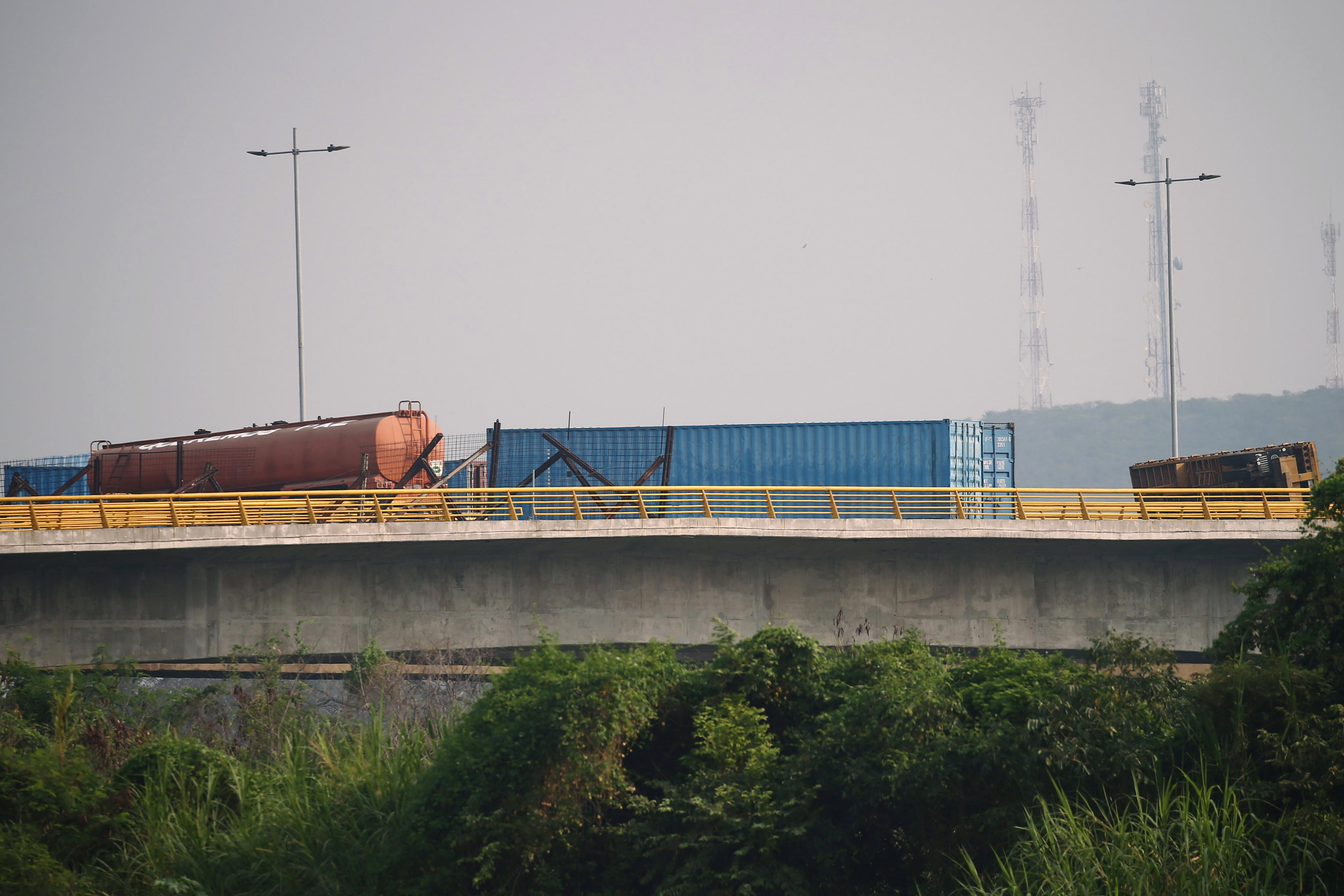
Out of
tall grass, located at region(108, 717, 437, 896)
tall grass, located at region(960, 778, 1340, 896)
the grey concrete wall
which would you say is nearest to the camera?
tall grass, located at region(960, 778, 1340, 896)

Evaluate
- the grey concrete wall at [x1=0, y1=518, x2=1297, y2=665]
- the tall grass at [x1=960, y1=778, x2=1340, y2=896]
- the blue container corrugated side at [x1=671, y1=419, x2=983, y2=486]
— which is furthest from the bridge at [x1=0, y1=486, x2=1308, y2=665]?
the tall grass at [x1=960, y1=778, x2=1340, y2=896]

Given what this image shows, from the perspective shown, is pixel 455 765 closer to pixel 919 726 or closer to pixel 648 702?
pixel 648 702

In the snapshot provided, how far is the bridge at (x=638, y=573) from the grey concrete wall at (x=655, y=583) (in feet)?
0.13

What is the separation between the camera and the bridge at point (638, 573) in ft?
75.0

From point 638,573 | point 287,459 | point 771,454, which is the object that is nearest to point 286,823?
point 638,573

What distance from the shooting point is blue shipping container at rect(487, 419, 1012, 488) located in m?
31.6

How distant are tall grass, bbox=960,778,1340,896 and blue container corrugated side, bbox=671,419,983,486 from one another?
64.7ft

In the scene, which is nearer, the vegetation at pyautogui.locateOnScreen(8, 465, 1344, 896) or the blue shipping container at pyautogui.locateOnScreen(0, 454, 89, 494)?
the vegetation at pyautogui.locateOnScreen(8, 465, 1344, 896)

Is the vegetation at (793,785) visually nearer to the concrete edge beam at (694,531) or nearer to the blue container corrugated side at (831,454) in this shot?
the concrete edge beam at (694,531)

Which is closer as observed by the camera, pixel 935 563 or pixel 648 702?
pixel 648 702

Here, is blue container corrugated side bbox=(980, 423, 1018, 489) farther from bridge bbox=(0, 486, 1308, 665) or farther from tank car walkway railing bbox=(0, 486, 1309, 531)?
bridge bbox=(0, 486, 1308, 665)

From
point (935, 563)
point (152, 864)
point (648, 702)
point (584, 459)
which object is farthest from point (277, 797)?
point (584, 459)

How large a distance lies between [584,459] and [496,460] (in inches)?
117

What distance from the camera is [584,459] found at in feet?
109
